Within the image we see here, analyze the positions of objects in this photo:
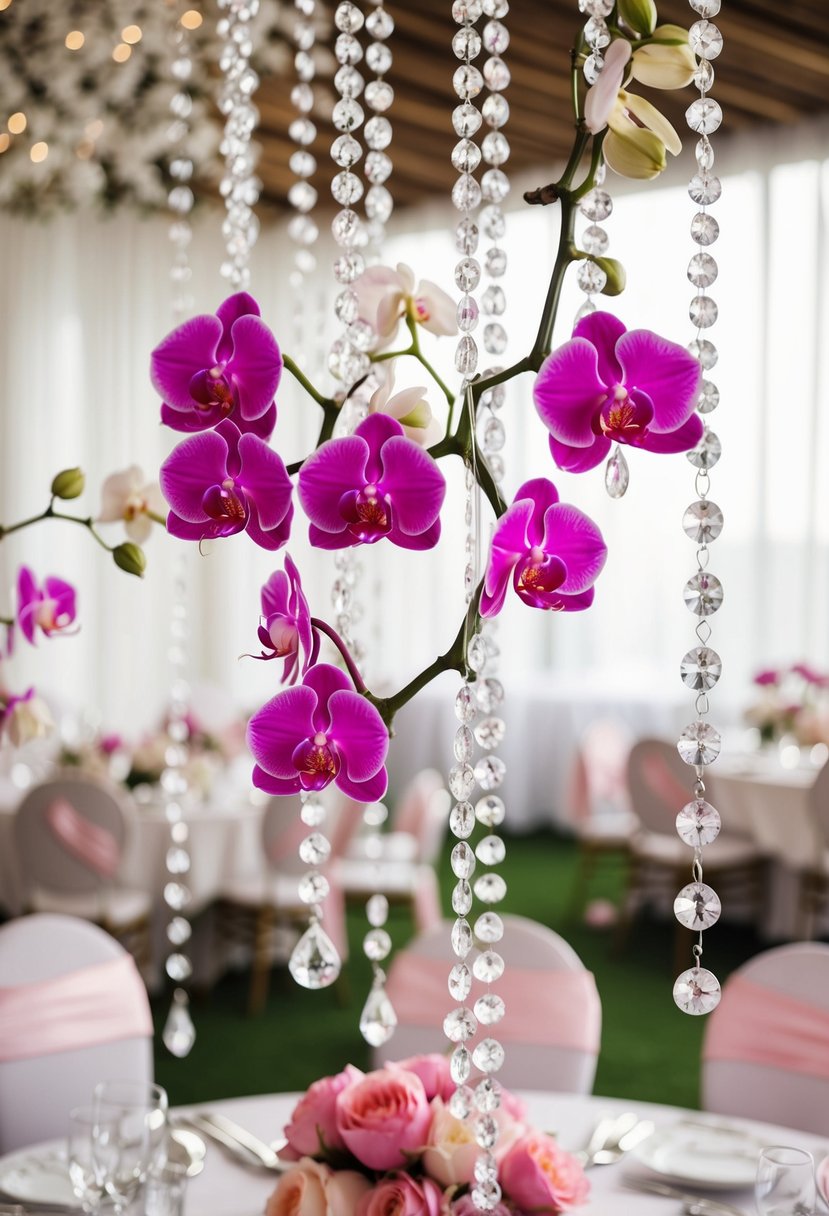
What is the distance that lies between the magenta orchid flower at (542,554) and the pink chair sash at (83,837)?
3773 mm

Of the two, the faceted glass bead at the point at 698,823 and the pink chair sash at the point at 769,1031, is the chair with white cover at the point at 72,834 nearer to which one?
the pink chair sash at the point at 769,1031

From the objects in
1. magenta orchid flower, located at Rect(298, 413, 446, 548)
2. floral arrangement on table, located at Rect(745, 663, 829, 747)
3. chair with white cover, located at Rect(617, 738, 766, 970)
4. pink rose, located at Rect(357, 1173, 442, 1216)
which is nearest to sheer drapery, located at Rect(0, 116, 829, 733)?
floral arrangement on table, located at Rect(745, 663, 829, 747)

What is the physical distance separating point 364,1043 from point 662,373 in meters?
3.99

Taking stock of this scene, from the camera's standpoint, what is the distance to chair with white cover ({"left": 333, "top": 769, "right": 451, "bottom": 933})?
4891 millimetres

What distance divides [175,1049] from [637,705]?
248 inches

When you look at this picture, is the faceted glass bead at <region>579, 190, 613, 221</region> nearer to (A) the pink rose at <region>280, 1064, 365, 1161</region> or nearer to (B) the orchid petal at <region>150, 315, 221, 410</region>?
(B) the orchid petal at <region>150, 315, 221, 410</region>

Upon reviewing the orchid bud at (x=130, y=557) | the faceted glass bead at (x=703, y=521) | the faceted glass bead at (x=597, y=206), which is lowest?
the orchid bud at (x=130, y=557)

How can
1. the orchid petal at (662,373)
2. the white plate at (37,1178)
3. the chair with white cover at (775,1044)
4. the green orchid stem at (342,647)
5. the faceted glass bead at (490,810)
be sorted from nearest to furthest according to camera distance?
1. the orchid petal at (662,373)
2. the green orchid stem at (342,647)
3. the faceted glass bead at (490,810)
4. the white plate at (37,1178)
5. the chair with white cover at (775,1044)

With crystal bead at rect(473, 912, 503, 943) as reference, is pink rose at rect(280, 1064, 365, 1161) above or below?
below

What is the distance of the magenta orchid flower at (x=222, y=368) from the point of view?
878 mm

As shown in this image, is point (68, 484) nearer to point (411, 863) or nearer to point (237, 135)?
point (237, 135)

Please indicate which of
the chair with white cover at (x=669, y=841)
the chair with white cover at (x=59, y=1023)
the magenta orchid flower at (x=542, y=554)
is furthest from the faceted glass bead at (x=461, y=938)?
the chair with white cover at (x=669, y=841)

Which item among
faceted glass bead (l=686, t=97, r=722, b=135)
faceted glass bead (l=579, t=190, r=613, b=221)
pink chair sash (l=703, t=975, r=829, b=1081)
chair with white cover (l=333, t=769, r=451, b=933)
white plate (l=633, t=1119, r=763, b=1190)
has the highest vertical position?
faceted glass bead (l=686, t=97, r=722, b=135)

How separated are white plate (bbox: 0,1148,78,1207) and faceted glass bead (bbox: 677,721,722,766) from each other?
1.30 metres
